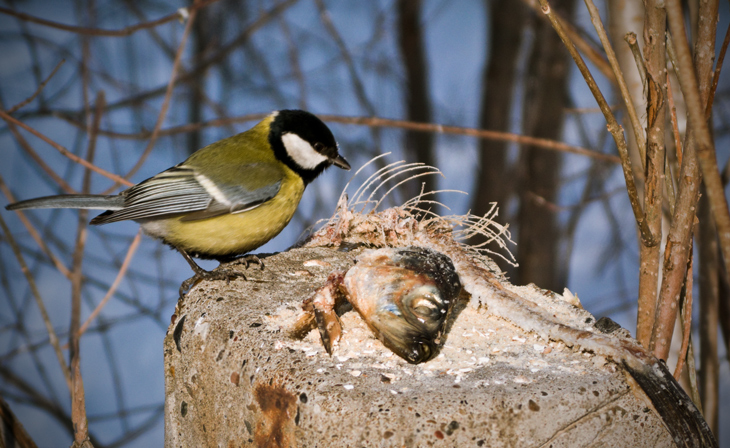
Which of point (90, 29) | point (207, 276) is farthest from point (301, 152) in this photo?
point (90, 29)

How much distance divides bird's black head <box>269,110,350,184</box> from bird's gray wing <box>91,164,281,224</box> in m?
0.17

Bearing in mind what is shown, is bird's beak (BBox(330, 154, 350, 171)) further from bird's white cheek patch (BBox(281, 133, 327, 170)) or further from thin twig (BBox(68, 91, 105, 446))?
thin twig (BBox(68, 91, 105, 446))

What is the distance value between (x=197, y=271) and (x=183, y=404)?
1.37ft

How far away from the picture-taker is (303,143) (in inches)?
65.6

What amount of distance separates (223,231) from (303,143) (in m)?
0.36

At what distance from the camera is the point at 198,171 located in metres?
1.57

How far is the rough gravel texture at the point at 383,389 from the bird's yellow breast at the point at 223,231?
35cm

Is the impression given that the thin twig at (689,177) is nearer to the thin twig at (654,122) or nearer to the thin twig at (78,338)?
the thin twig at (654,122)

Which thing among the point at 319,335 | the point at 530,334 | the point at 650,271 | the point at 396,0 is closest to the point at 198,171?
the point at 319,335

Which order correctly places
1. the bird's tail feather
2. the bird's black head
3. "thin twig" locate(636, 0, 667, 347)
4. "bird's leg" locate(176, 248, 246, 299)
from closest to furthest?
"thin twig" locate(636, 0, 667, 347)
"bird's leg" locate(176, 248, 246, 299)
the bird's tail feather
the bird's black head

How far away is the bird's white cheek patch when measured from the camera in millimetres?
1665

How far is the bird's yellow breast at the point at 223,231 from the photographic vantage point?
4.84 feet

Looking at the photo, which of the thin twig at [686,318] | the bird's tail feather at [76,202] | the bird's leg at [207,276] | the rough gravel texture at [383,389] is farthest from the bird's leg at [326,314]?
the bird's tail feather at [76,202]

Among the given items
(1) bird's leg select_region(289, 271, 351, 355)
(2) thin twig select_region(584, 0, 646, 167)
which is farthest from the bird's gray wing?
(2) thin twig select_region(584, 0, 646, 167)
